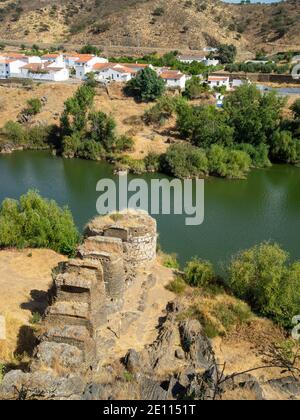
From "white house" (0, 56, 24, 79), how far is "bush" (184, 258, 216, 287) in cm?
4946

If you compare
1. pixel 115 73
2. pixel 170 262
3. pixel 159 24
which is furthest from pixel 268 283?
pixel 159 24

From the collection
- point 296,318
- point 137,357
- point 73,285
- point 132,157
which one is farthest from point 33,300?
point 132,157

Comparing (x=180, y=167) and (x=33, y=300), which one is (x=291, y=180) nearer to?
(x=180, y=167)

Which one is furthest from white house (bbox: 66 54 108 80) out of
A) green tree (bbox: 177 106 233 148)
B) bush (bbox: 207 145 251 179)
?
bush (bbox: 207 145 251 179)

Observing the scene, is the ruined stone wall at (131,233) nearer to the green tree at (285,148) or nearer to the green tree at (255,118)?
the green tree at (255,118)

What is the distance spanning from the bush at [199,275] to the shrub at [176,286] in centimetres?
44

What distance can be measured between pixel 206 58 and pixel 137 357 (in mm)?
68185

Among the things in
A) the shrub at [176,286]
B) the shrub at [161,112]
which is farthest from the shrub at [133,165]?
the shrub at [176,286]

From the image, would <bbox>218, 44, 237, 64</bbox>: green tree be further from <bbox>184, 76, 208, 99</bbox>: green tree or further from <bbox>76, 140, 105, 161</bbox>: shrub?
<bbox>76, 140, 105, 161</bbox>: shrub

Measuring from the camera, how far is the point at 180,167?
3672 centimetres

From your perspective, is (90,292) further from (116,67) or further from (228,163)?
(116,67)

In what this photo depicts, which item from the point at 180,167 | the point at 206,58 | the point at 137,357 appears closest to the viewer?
the point at 137,357

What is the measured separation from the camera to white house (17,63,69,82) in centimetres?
5634

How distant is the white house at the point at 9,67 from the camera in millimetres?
58562
